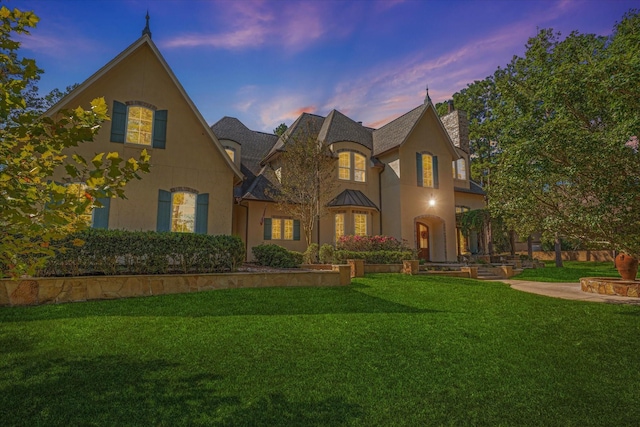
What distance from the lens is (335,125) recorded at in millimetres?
20859

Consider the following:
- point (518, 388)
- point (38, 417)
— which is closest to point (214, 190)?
point (38, 417)

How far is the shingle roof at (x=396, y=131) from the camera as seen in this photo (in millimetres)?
19670

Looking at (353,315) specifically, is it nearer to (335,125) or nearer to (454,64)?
(454,64)

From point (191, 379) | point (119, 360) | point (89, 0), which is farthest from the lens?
point (89, 0)

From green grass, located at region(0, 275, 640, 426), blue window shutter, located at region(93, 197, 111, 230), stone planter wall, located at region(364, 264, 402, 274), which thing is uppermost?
blue window shutter, located at region(93, 197, 111, 230)

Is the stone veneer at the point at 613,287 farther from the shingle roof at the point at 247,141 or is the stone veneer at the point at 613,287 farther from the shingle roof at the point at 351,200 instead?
the shingle roof at the point at 247,141

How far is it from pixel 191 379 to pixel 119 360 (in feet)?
3.90

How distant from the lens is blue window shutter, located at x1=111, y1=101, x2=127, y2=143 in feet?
38.7

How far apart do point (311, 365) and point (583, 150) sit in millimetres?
7629

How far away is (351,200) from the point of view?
59.1 ft

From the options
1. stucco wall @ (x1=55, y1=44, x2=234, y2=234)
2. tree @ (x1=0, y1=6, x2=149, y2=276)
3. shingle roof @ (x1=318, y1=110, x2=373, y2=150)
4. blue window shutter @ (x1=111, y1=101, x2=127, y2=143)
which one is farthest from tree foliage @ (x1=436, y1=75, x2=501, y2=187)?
tree @ (x1=0, y1=6, x2=149, y2=276)

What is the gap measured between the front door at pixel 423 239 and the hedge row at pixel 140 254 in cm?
1406

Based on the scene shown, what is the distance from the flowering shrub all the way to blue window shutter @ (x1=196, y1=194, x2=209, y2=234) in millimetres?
6919

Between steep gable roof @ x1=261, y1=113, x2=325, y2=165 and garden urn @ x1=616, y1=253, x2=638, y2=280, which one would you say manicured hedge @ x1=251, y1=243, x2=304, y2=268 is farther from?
garden urn @ x1=616, y1=253, x2=638, y2=280
